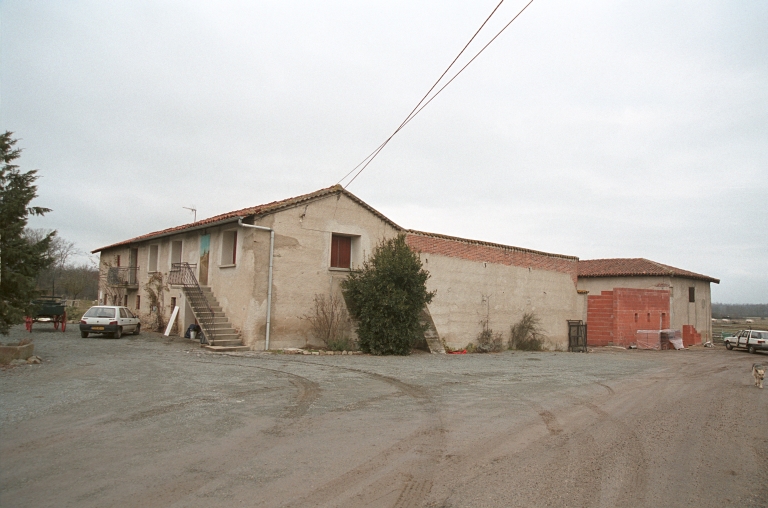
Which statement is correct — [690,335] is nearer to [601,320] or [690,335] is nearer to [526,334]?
[601,320]

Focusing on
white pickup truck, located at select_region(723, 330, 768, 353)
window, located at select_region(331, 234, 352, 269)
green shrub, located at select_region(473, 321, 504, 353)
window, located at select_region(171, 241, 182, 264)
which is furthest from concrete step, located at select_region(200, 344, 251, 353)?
white pickup truck, located at select_region(723, 330, 768, 353)

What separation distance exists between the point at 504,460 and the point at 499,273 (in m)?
20.1

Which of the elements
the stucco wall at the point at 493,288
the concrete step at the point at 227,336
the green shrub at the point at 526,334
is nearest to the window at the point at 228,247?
the concrete step at the point at 227,336

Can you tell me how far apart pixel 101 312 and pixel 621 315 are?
29.0 meters

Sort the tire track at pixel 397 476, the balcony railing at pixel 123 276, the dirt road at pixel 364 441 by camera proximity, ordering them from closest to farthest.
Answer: the tire track at pixel 397 476 → the dirt road at pixel 364 441 → the balcony railing at pixel 123 276

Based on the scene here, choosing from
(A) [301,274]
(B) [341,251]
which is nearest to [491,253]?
(B) [341,251]

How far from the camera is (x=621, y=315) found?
3394 cm

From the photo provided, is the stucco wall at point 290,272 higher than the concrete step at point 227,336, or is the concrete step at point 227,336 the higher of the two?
the stucco wall at point 290,272

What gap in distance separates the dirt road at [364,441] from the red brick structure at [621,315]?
21.6 m

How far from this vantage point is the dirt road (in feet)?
16.4

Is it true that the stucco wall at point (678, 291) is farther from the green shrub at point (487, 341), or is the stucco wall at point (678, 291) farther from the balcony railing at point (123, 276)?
the balcony railing at point (123, 276)

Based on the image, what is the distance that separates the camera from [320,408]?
8.83m

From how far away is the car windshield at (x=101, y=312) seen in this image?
22.2 m

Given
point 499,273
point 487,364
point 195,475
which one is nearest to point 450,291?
point 499,273
